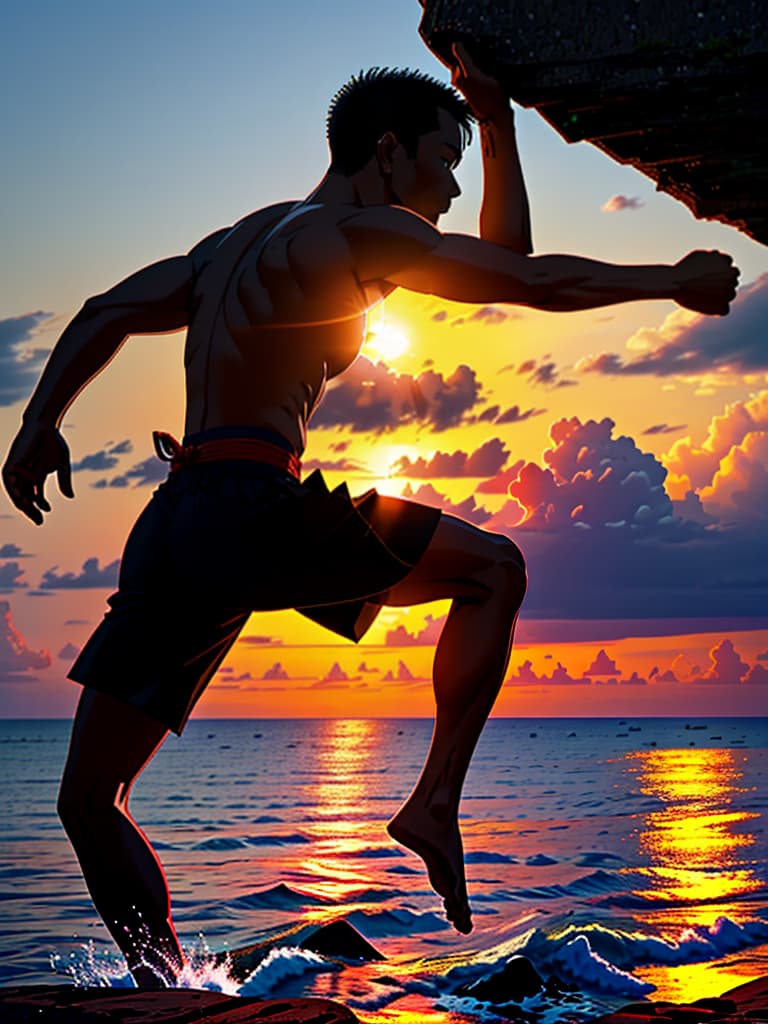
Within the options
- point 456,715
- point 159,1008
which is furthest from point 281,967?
point 159,1008

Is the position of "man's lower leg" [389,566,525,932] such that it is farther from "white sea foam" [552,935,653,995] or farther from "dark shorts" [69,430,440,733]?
"white sea foam" [552,935,653,995]

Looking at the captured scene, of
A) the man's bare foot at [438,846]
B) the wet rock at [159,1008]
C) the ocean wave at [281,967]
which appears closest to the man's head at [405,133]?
the man's bare foot at [438,846]

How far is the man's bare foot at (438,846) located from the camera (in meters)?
4.17

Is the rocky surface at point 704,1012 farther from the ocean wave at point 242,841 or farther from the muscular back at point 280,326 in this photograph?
the ocean wave at point 242,841

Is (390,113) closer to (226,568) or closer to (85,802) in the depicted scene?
(226,568)

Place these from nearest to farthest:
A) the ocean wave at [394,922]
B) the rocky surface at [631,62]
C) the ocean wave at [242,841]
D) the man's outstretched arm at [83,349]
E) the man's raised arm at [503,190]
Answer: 1. the rocky surface at [631,62]
2. the man's raised arm at [503,190]
3. the man's outstretched arm at [83,349]
4. the ocean wave at [394,922]
5. the ocean wave at [242,841]

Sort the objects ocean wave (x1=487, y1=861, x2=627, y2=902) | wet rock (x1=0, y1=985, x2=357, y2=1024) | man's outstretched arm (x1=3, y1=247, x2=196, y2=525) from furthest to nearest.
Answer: ocean wave (x1=487, y1=861, x2=627, y2=902) → man's outstretched arm (x1=3, y1=247, x2=196, y2=525) → wet rock (x1=0, y1=985, x2=357, y2=1024)

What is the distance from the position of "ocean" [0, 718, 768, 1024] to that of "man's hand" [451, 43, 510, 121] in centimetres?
265

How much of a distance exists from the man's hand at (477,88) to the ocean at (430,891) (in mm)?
2646

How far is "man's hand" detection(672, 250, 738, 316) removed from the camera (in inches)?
160

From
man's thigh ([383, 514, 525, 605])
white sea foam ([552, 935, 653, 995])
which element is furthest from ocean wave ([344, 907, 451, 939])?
man's thigh ([383, 514, 525, 605])

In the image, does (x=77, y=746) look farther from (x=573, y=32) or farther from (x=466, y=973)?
(x=466, y=973)

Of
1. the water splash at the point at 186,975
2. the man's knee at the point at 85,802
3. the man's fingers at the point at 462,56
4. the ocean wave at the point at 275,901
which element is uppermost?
the man's fingers at the point at 462,56

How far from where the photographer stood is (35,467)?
455 cm
